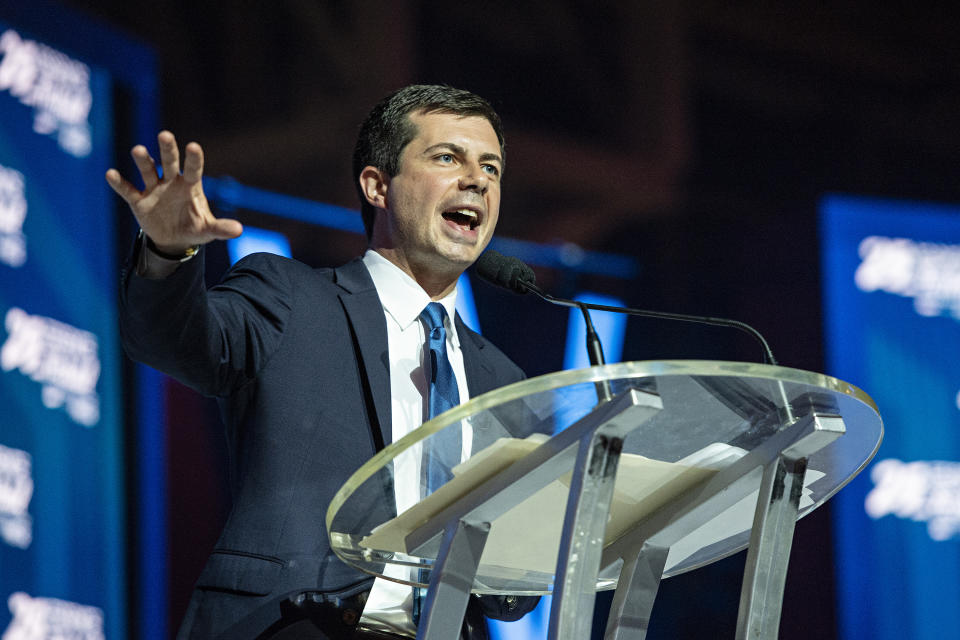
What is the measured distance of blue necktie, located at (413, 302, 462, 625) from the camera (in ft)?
3.40

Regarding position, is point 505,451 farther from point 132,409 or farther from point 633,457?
point 132,409

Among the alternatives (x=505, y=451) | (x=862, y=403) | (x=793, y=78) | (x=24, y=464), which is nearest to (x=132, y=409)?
(x=24, y=464)

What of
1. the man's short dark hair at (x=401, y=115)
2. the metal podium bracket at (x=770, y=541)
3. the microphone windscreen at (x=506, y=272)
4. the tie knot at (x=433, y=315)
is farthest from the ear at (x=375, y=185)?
the metal podium bracket at (x=770, y=541)

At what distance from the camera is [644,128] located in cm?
380

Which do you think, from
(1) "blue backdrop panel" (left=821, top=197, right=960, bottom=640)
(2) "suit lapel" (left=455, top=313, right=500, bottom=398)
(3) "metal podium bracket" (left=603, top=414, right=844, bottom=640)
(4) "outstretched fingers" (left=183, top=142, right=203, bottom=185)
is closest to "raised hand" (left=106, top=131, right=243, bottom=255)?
(4) "outstretched fingers" (left=183, top=142, right=203, bottom=185)

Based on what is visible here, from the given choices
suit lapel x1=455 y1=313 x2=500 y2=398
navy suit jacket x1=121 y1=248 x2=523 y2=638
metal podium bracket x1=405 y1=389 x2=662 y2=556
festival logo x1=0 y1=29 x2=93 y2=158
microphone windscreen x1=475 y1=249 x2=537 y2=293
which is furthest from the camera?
festival logo x1=0 y1=29 x2=93 y2=158

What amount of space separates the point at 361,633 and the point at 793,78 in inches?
124

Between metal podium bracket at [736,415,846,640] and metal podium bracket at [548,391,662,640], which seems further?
metal podium bracket at [736,415,846,640]

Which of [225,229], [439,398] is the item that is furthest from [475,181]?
[225,229]

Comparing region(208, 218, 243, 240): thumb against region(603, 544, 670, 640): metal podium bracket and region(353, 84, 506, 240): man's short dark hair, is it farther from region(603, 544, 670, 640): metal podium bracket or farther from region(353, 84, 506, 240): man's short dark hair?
region(353, 84, 506, 240): man's short dark hair

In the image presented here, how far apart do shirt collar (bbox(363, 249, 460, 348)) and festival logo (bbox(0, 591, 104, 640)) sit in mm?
1141

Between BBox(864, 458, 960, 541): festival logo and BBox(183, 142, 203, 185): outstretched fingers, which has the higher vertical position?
BBox(864, 458, 960, 541): festival logo

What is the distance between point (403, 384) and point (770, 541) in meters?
0.65

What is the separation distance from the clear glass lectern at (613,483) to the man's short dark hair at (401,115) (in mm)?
982
